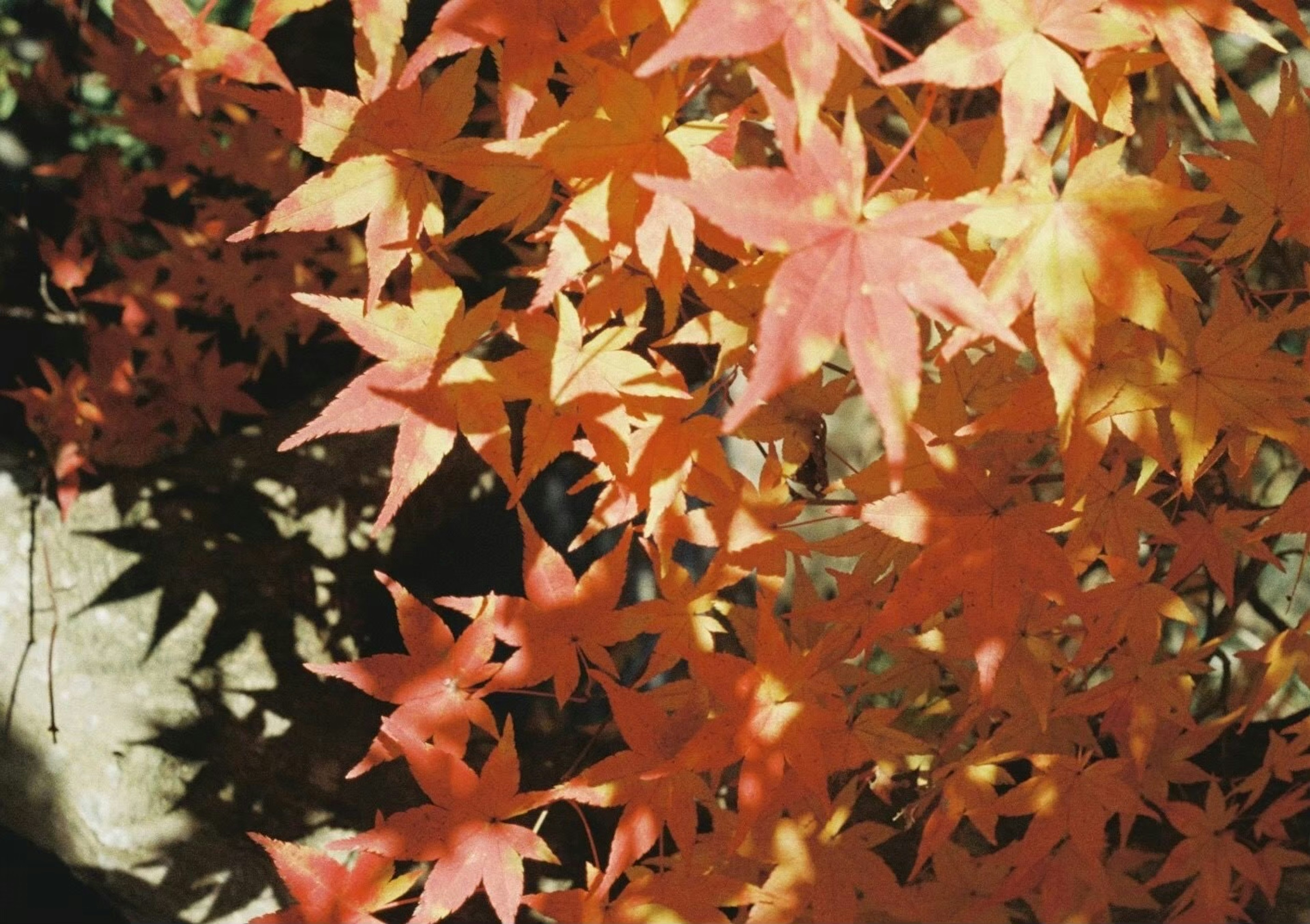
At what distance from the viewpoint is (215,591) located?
1.70 m

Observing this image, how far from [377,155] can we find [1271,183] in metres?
0.84

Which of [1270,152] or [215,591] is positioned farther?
[215,591]

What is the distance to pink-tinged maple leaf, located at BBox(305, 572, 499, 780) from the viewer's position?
0.94 meters

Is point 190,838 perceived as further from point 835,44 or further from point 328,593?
point 835,44

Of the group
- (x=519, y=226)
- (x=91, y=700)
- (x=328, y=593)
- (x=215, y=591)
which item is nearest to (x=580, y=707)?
(x=328, y=593)

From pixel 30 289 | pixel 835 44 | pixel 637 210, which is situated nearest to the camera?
pixel 835 44

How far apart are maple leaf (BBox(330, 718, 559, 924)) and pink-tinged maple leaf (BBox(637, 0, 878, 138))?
2.11ft

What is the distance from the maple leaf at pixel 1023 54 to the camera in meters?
0.64

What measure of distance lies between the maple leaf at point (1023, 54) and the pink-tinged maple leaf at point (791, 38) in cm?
6

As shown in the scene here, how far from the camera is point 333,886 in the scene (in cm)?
93

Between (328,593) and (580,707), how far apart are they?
0.52 meters

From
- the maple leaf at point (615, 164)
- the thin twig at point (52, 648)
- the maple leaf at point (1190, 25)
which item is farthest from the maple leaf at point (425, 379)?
the thin twig at point (52, 648)

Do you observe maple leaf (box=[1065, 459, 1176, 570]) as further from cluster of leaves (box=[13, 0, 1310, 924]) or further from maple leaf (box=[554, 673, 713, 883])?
maple leaf (box=[554, 673, 713, 883])

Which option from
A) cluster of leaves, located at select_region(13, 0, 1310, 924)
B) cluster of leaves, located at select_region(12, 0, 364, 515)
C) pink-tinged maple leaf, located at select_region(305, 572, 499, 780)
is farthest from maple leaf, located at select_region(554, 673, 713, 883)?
cluster of leaves, located at select_region(12, 0, 364, 515)
